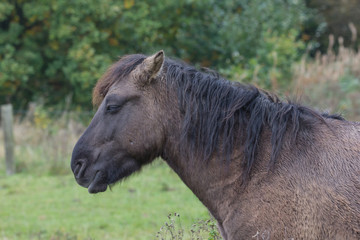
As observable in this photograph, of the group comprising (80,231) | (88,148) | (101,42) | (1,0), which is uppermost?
(88,148)

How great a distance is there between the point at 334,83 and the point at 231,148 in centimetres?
925

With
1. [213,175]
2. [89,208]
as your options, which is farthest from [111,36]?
[213,175]

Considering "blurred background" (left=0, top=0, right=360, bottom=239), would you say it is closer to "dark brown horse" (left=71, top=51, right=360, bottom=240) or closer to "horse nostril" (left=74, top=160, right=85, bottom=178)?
"horse nostril" (left=74, top=160, right=85, bottom=178)

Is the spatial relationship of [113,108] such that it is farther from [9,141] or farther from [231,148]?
[9,141]

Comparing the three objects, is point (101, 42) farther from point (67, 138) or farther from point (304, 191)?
point (304, 191)

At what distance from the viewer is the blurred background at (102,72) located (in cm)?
867

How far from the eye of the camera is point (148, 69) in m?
3.95

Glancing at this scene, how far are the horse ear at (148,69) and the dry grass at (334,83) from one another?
7.65m

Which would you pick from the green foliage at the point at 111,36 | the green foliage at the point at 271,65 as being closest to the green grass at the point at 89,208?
the green foliage at the point at 271,65

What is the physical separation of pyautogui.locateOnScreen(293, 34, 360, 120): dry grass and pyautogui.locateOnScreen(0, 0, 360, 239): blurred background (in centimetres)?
3

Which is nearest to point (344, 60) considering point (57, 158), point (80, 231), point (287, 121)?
point (57, 158)

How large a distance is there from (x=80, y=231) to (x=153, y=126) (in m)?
4.16

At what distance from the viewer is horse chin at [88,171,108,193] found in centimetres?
395

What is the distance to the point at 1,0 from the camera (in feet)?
52.1
